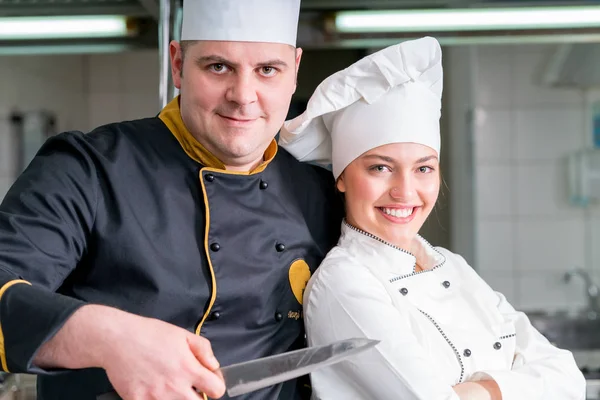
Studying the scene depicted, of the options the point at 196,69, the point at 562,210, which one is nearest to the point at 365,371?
the point at 196,69

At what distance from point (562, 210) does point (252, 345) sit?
3027mm

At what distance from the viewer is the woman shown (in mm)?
1243

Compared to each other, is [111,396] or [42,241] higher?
[42,241]

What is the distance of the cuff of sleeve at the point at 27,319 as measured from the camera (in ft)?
3.04

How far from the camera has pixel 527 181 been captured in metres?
3.98

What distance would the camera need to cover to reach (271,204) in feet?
4.58

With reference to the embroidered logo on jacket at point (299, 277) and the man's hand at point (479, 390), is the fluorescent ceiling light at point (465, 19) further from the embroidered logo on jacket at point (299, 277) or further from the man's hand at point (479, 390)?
the man's hand at point (479, 390)

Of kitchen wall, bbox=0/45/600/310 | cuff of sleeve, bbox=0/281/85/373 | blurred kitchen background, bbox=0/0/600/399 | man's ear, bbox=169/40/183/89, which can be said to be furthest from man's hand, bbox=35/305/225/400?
kitchen wall, bbox=0/45/600/310

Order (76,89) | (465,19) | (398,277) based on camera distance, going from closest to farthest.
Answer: (398,277)
(465,19)
(76,89)

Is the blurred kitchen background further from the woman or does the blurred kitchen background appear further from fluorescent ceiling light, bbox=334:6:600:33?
the woman

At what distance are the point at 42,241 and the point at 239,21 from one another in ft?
1.61

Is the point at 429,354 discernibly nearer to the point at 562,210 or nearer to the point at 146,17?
the point at 146,17

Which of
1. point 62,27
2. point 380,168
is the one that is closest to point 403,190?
point 380,168

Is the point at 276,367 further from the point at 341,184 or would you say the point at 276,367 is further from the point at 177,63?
the point at 177,63
